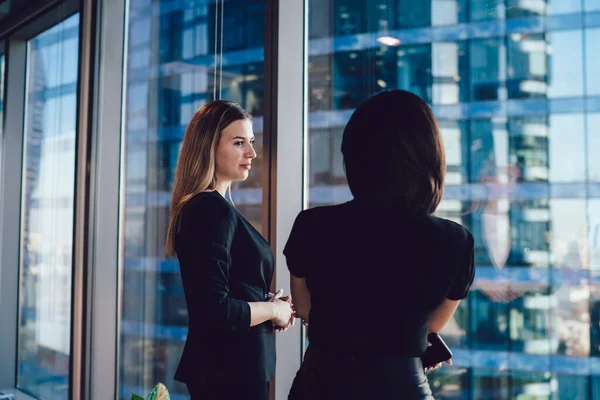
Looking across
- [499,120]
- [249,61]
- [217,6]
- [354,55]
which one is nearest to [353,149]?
[499,120]

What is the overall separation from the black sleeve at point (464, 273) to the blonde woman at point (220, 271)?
1.86ft

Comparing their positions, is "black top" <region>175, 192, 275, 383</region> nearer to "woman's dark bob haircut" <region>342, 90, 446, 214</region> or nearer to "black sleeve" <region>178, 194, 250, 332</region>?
"black sleeve" <region>178, 194, 250, 332</region>

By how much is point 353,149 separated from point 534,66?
0.78 meters

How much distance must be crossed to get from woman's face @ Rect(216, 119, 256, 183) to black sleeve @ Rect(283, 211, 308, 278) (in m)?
0.55

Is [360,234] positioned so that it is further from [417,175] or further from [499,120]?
[499,120]

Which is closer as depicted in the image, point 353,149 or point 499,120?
point 353,149

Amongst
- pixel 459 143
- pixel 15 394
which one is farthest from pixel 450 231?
pixel 15 394

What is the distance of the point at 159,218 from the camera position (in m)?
2.98

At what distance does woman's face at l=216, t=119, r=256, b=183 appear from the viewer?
5.34 feet

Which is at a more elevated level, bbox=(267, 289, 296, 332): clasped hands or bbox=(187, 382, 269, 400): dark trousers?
bbox=(267, 289, 296, 332): clasped hands

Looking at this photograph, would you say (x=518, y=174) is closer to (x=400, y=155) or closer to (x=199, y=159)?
(x=400, y=155)

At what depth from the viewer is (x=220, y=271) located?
1.42 metres

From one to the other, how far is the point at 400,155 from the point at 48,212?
335 cm

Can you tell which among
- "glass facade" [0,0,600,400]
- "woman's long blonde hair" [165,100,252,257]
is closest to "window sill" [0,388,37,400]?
"glass facade" [0,0,600,400]
